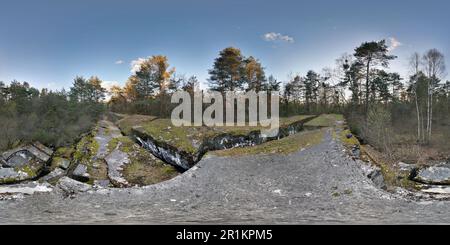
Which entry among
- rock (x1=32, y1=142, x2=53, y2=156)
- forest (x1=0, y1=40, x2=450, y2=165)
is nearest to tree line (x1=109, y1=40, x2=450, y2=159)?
forest (x1=0, y1=40, x2=450, y2=165)

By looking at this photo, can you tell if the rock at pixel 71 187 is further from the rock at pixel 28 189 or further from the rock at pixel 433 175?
the rock at pixel 433 175

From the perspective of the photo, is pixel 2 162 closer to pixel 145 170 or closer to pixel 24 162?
pixel 24 162

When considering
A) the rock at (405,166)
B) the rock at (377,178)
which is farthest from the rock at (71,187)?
the rock at (405,166)

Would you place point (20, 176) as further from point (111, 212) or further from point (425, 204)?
point (425, 204)

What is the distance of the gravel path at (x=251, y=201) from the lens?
33.9 feet

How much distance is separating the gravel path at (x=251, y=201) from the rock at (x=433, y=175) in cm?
284

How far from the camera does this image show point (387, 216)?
10188 mm

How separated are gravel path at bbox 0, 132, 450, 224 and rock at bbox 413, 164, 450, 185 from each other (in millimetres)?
2835

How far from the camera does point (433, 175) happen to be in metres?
15.8

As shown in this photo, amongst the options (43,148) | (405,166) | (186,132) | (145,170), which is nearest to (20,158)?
(43,148)

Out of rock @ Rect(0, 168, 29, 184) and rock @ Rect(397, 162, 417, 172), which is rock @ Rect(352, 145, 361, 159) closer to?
rock @ Rect(397, 162, 417, 172)

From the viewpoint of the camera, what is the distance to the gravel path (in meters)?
10.3

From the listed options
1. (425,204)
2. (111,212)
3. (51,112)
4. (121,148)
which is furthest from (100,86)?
(425,204)
